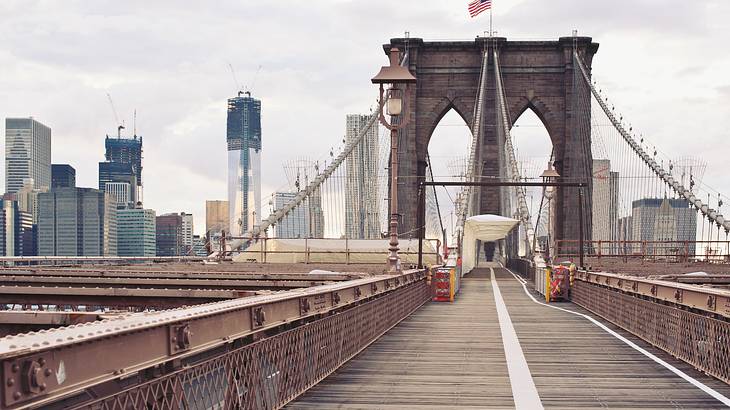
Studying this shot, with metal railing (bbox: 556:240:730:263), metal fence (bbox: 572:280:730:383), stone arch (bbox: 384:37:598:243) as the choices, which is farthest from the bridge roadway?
stone arch (bbox: 384:37:598:243)

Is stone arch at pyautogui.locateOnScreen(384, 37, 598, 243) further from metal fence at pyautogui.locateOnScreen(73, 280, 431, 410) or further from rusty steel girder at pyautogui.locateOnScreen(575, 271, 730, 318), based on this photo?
metal fence at pyautogui.locateOnScreen(73, 280, 431, 410)

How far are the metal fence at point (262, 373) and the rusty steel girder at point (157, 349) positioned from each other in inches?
0.7

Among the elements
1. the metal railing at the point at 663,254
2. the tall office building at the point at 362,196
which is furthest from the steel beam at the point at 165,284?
the tall office building at the point at 362,196

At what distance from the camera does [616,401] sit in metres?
9.91

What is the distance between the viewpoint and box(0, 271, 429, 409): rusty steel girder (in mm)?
4371

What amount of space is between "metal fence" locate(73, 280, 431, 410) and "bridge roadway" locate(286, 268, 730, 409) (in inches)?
10.0

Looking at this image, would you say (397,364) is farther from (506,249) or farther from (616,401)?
(506,249)

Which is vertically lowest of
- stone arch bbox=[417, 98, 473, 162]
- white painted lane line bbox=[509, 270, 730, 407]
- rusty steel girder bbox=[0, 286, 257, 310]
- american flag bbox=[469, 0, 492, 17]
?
white painted lane line bbox=[509, 270, 730, 407]

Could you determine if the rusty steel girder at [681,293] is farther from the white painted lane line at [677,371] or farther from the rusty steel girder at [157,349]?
the rusty steel girder at [157,349]

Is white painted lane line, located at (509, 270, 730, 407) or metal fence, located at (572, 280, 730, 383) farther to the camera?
metal fence, located at (572, 280, 730, 383)

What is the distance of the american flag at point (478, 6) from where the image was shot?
83.9 meters

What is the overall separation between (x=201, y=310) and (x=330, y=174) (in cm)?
6937

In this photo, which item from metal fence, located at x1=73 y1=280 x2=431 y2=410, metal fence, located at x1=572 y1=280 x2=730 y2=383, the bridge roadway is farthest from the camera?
metal fence, located at x1=572 y1=280 x2=730 y2=383

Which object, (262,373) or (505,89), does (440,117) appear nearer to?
(505,89)
